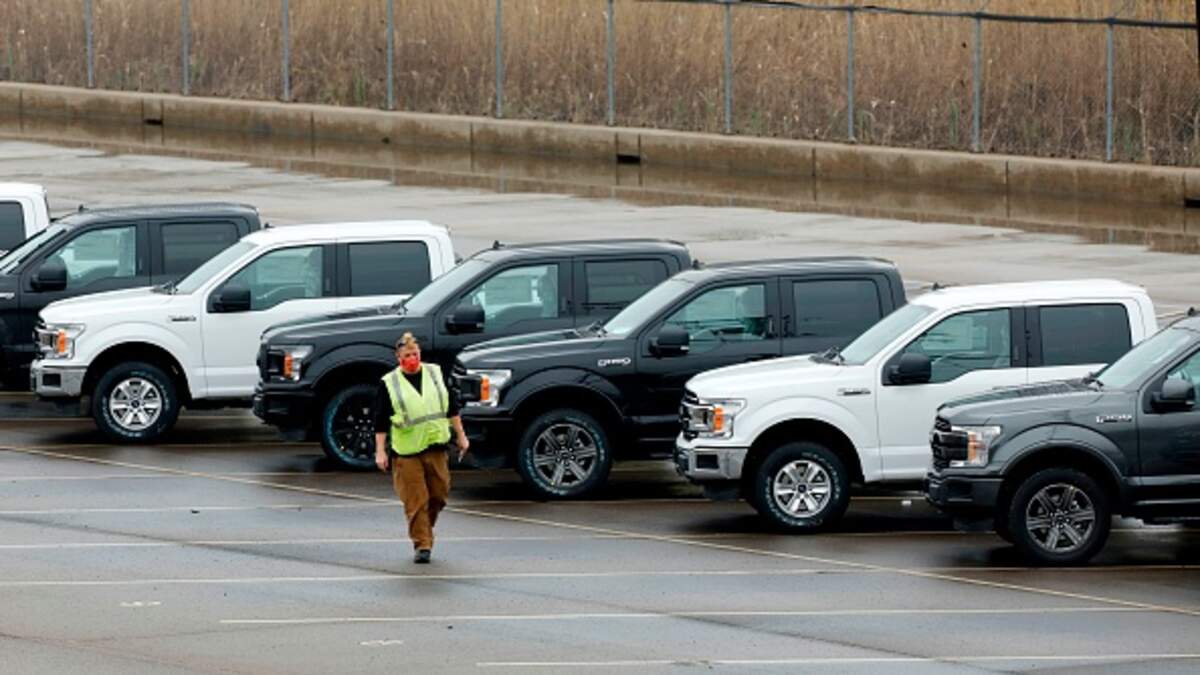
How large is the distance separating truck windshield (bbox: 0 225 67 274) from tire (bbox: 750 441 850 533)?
8.42 m

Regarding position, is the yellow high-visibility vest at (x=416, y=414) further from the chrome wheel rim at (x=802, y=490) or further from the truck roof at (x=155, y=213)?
the truck roof at (x=155, y=213)

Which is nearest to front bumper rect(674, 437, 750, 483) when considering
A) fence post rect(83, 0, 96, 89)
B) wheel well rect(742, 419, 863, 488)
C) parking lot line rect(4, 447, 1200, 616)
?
wheel well rect(742, 419, 863, 488)

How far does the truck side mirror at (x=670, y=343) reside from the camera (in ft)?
68.1

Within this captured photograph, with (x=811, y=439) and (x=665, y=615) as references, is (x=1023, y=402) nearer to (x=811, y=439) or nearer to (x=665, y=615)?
(x=811, y=439)

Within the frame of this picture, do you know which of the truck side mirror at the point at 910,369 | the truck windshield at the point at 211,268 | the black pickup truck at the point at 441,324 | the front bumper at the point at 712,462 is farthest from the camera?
the truck windshield at the point at 211,268

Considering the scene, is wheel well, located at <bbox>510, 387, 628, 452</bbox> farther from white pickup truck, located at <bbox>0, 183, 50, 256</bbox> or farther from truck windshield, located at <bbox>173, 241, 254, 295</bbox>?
white pickup truck, located at <bbox>0, 183, 50, 256</bbox>

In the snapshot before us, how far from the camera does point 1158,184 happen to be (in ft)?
125

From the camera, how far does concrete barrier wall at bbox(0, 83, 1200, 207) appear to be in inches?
1523

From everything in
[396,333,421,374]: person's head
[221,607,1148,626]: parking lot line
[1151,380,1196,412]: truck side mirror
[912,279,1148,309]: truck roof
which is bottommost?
[221,607,1148,626]: parking lot line

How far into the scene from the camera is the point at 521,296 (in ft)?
73.4

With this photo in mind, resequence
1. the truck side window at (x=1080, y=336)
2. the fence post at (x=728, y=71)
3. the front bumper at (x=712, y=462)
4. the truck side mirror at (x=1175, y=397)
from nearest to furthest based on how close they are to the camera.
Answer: the truck side mirror at (x=1175, y=397), the front bumper at (x=712, y=462), the truck side window at (x=1080, y=336), the fence post at (x=728, y=71)

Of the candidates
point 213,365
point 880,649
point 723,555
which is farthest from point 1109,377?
point 213,365

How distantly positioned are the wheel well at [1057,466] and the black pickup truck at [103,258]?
9.24 meters

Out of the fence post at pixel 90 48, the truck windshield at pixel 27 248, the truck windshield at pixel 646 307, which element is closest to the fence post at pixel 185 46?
the fence post at pixel 90 48
